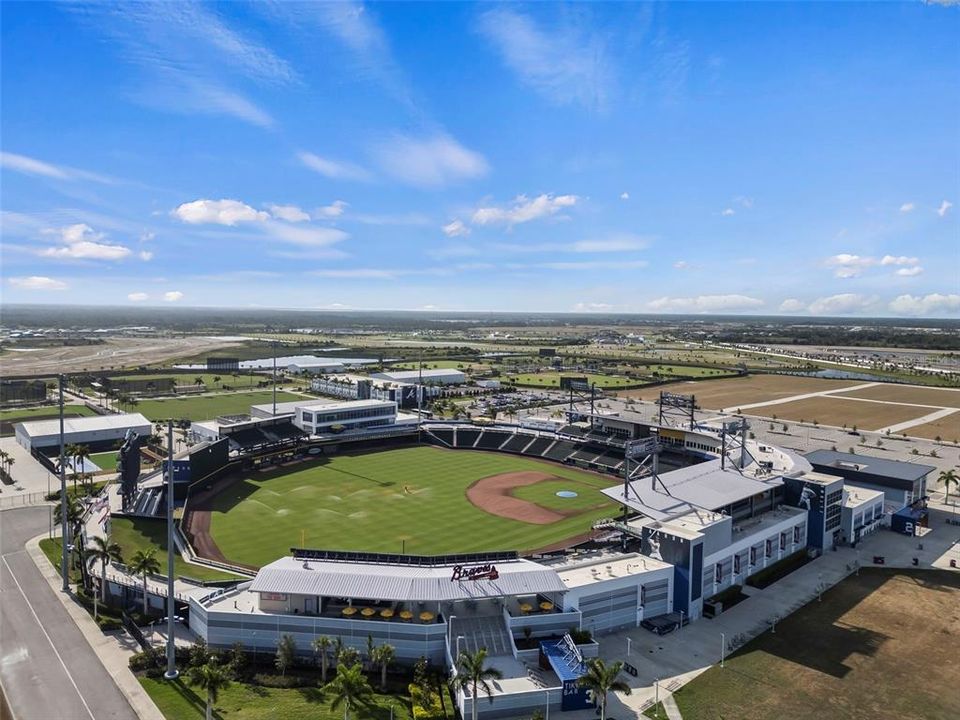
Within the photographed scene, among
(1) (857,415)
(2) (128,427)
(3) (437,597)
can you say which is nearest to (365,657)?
(3) (437,597)

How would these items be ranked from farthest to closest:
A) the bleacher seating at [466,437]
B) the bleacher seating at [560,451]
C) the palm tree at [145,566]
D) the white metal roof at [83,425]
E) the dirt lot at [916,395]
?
the dirt lot at [916,395] → the bleacher seating at [466,437] → the bleacher seating at [560,451] → the white metal roof at [83,425] → the palm tree at [145,566]

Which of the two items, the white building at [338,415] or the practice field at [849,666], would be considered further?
the white building at [338,415]

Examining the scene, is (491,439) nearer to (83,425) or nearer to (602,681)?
(83,425)

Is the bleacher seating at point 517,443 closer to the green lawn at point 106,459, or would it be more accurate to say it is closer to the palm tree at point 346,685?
the green lawn at point 106,459

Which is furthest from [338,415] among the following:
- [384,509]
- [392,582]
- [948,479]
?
[948,479]

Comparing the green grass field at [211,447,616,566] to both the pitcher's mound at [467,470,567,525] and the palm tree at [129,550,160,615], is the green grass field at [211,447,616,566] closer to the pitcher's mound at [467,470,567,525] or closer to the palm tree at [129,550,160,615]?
the pitcher's mound at [467,470,567,525]

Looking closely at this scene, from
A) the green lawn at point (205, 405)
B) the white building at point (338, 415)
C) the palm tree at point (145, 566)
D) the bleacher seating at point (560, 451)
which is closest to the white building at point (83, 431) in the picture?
the green lawn at point (205, 405)

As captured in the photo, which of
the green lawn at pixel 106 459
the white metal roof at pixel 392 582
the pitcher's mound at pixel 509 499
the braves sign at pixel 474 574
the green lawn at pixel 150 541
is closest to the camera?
the white metal roof at pixel 392 582

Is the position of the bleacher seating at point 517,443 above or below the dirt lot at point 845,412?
above
